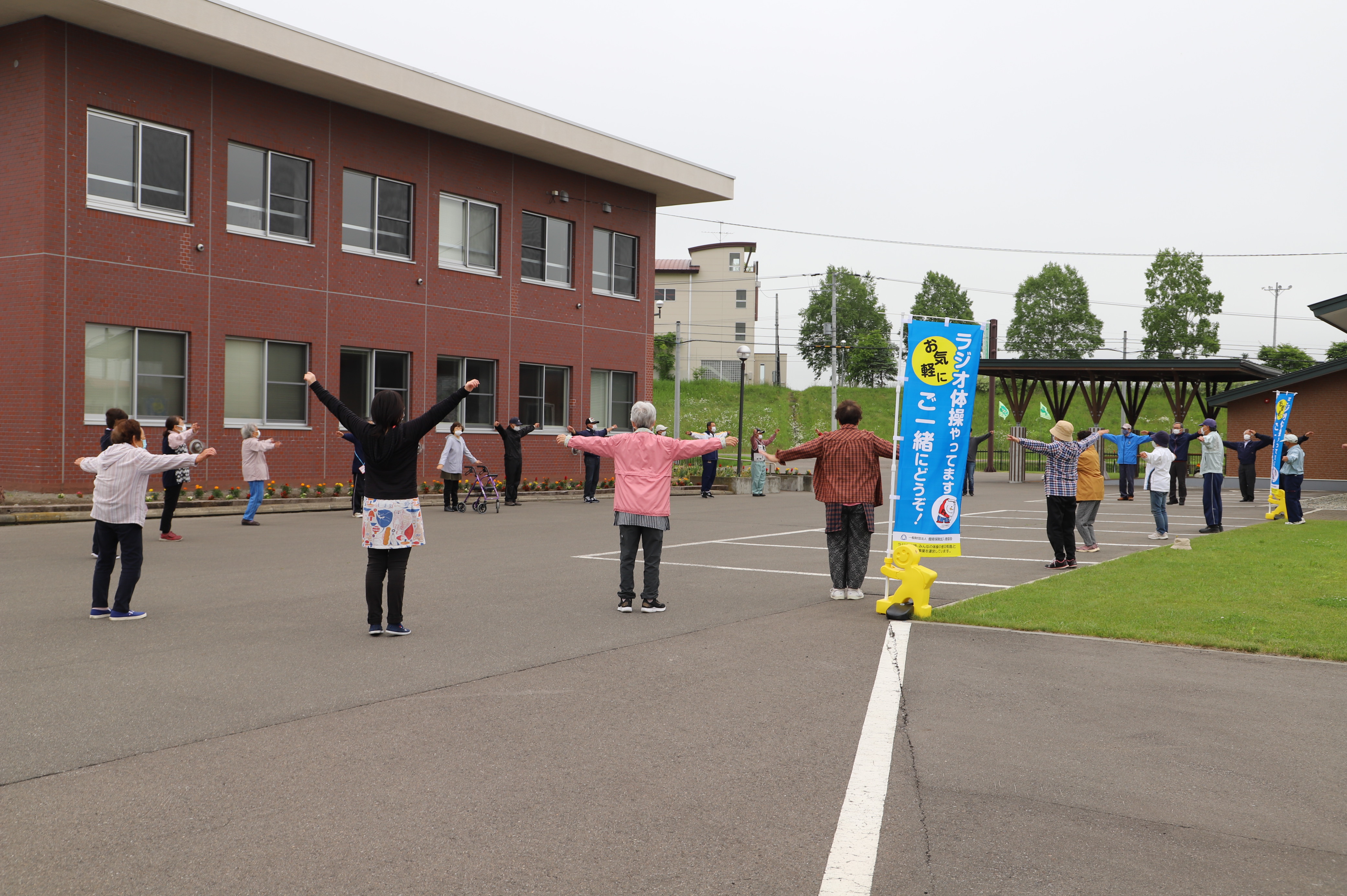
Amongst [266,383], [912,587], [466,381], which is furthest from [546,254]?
[912,587]

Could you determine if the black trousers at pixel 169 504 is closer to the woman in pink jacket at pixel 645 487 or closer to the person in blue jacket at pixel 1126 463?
the woman in pink jacket at pixel 645 487

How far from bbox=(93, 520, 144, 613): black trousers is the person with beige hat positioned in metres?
9.74

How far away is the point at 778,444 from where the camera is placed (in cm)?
6194

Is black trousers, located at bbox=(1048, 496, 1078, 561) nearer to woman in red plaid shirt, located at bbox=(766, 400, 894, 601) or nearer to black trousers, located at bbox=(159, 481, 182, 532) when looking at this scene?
woman in red plaid shirt, located at bbox=(766, 400, 894, 601)

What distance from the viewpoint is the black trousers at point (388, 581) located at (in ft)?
27.2

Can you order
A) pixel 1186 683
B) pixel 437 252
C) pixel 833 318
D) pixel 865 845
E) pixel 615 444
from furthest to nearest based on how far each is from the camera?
1. pixel 833 318
2. pixel 437 252
3. pixel 615 444
4. pixel 1186 683
5. pixel 865 845

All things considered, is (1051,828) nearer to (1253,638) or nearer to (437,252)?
(1253,638)

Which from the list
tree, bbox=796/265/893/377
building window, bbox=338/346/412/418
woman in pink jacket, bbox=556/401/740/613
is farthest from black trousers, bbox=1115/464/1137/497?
tree, bbox=796/265/893/377

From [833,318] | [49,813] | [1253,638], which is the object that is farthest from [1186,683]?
[833,318]

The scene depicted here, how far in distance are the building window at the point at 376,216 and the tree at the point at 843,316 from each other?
2845 inches

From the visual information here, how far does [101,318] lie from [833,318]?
44.5 metres

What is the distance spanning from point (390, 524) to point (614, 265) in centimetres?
2407

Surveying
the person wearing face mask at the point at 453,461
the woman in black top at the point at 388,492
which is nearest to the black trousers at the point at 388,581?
the woman in black top at the point at 388,492

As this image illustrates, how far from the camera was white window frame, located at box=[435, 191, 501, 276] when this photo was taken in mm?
26453
